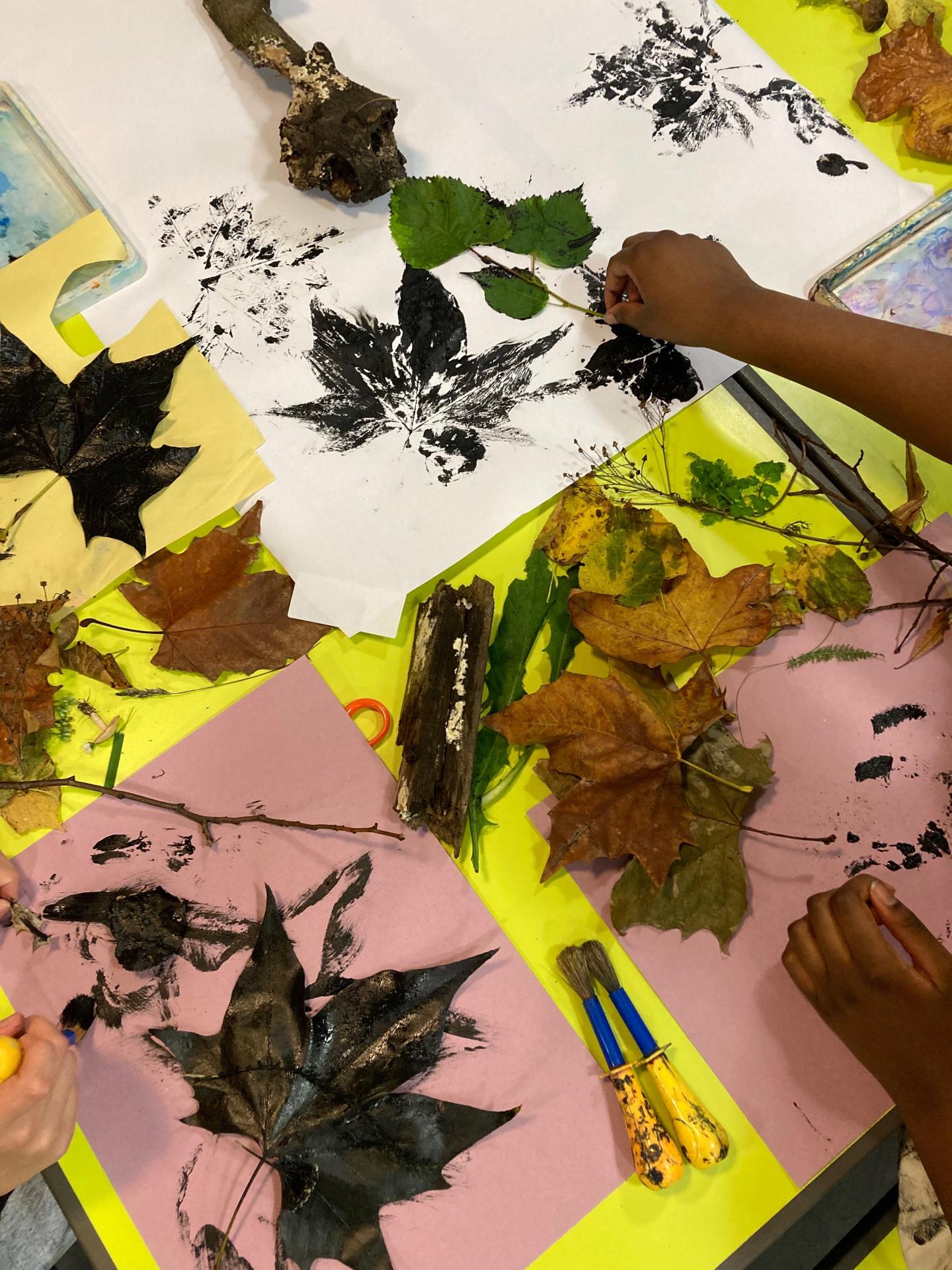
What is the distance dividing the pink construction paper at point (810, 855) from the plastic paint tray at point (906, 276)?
1.19 ft

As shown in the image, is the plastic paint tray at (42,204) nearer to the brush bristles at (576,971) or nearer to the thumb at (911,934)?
the brush bristles at (576,971)

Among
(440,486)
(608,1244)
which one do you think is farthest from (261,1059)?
(440,486)

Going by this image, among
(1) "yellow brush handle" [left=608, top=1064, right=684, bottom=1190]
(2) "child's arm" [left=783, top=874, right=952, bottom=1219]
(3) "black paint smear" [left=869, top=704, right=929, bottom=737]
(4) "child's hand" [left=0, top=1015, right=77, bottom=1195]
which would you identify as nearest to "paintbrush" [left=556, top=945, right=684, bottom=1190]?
(1) "yellow brush handle" [left=608, top=1064, right=684, bottom=1190]

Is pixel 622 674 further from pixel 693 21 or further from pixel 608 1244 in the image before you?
pixel 693 21

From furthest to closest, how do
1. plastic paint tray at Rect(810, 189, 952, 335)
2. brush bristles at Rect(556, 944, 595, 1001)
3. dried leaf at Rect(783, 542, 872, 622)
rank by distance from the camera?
plastic paint tray at Rect(810, 189, 952, 335) < dried leaf at Rect(783, 542, 872, 622) < brush bristles at Rect(556, 944, 595, 1001)

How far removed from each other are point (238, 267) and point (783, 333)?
2.75 feet

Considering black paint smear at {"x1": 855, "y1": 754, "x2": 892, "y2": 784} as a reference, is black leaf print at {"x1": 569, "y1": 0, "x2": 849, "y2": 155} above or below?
above

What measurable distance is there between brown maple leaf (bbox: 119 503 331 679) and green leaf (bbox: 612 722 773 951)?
0.55 m

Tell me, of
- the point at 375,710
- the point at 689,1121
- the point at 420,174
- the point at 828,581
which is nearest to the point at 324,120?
the point at 420,174

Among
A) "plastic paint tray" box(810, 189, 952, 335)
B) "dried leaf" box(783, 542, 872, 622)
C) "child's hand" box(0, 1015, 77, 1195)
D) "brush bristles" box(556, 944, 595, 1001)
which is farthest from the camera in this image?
"plastic paint tray" box(810, 189, 952, 335)

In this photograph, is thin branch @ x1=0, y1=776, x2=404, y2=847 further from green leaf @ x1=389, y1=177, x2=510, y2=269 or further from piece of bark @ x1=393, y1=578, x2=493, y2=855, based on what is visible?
green leaf @ x1=389, y1=177, x2=510, y2=269

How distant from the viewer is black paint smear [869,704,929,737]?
3.80 ft

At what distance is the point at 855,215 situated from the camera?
1342 millimetres

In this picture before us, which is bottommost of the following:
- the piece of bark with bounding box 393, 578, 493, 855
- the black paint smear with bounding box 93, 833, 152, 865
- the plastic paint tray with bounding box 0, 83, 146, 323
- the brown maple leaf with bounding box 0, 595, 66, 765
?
the piece of bark with bounding box 393, 578, 493, 855
